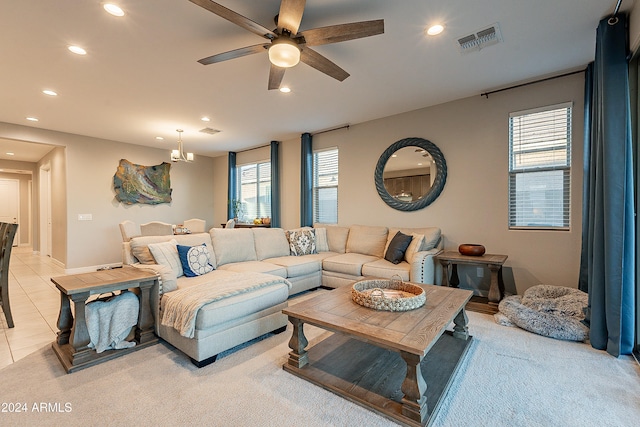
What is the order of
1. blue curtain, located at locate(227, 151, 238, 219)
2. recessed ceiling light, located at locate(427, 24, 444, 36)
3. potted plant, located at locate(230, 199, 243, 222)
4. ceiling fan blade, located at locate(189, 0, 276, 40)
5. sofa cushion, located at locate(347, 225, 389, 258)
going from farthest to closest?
blue curtain, located at locate(227, 151, 238, 219) < potted plant, located at locate(230, 199, 243, 222) < sofa cushion, located at locate(347, 225, 389, 258) < recessed ceiling light, located at locate(427, 24, 444, 36) < ceiling fan blade, located at locate(189, 0, 276, 40)

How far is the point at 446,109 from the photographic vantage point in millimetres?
4191

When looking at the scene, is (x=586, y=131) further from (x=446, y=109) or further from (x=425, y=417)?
(x=425, y=417)

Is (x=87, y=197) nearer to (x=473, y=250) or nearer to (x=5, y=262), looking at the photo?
(x=5, y=262)

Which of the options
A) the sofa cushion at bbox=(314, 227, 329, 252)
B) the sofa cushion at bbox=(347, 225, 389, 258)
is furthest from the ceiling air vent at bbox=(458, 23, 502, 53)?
the sofa cushion at bbox=(314, 227, 329, 252)

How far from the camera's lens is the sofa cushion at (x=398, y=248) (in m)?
3.87

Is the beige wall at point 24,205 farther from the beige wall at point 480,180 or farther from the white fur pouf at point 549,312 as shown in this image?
the white fur pouf at point 549,312

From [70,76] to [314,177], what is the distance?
3.87 metres

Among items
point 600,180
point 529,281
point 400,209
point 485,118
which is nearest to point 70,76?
point 400,209

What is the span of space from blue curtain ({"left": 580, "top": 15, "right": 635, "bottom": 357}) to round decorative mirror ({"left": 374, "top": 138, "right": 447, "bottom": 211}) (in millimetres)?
1956

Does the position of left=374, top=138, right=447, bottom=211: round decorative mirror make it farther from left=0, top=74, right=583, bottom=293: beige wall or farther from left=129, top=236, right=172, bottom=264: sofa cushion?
left=129, top=236, right=172, bottom=264: sofa cushion

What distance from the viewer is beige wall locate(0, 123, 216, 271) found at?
5.64 m

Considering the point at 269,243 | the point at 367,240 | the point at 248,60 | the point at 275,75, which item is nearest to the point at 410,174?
the point at 367,240

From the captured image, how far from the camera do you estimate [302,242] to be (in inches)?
184

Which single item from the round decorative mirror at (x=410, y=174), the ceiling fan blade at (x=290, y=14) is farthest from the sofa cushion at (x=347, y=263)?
the ceiling fan blade at (x=290, y=14)
